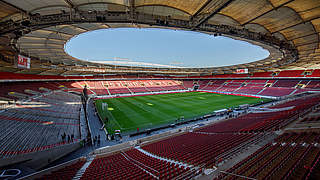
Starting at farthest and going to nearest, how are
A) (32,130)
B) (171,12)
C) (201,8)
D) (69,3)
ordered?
1. (32,130)
2. (171,12)
3. (201,8)
4. (69,3)

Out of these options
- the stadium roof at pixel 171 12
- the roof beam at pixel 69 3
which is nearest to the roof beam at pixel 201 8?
the stadium roof at pixel 171 12

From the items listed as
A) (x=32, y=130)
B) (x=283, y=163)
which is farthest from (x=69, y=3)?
(x=283, y=163)

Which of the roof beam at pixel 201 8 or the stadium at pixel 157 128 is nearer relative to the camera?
the stadium at pixel 157 128

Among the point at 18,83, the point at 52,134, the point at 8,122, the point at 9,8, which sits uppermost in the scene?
the point at 9,8

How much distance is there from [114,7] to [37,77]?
32.9 meters

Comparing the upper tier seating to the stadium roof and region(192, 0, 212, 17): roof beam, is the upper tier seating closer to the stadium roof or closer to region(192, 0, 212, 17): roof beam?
the stadium roof

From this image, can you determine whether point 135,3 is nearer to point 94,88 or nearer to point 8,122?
point 8,122

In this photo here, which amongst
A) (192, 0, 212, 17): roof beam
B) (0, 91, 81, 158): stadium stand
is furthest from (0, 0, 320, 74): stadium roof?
(0, 91, 81, 158): stadium stand

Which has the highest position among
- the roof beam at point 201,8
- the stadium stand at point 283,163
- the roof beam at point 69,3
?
the roof beam at point 201,8

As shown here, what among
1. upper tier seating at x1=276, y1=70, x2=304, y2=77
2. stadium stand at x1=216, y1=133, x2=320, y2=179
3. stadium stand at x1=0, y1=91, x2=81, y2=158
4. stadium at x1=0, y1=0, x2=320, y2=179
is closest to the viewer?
stadium stand at x1=216, y1=133, x2=320, y2=179

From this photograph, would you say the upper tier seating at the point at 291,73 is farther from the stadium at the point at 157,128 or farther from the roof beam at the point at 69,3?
the roof beam at the point at 69,3

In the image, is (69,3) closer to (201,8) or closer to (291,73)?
(201,8)

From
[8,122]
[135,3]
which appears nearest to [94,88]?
[8,122]

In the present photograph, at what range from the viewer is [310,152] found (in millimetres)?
5234
